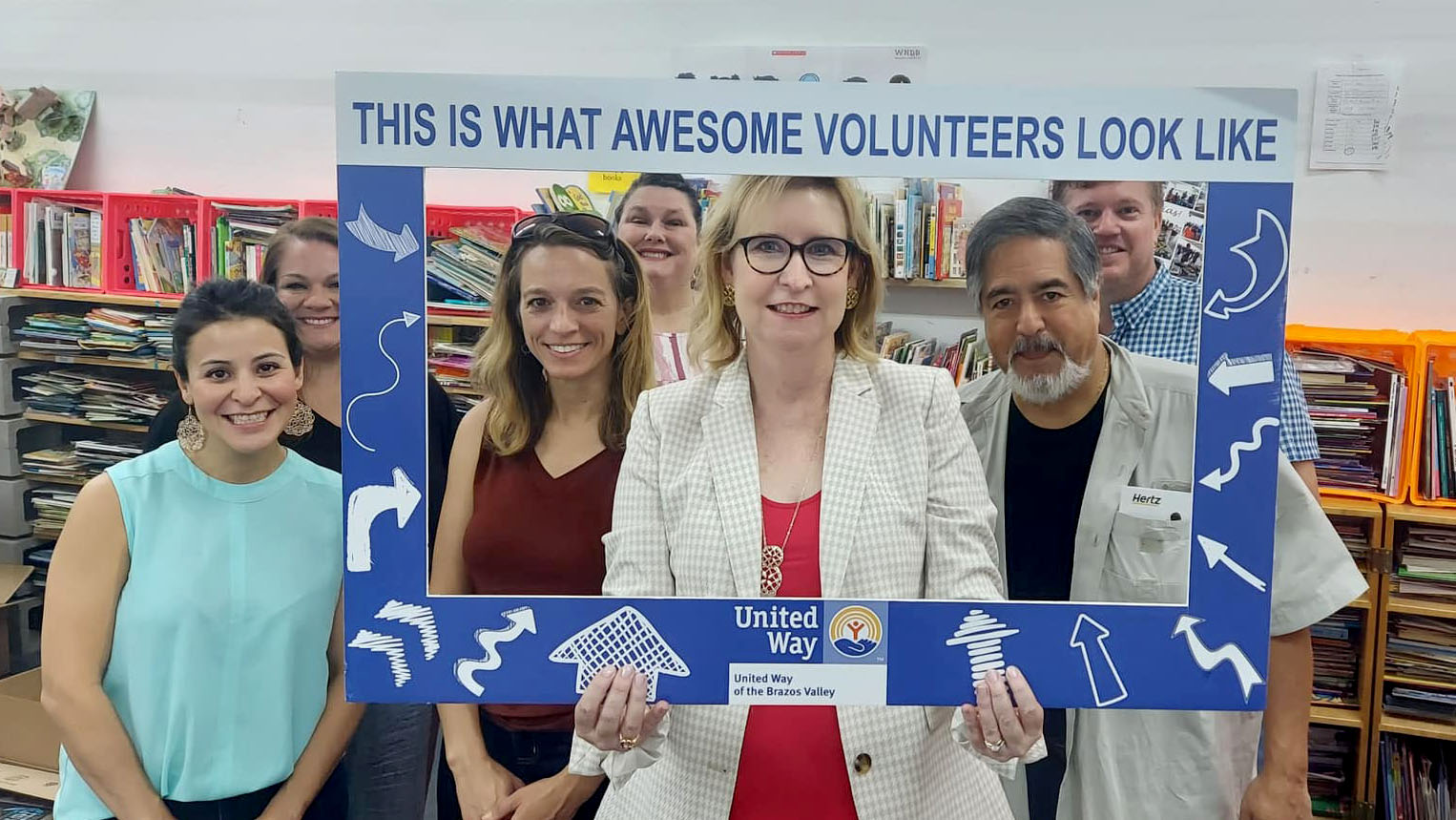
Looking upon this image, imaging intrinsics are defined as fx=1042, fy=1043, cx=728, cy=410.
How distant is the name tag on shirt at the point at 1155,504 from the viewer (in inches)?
65.9

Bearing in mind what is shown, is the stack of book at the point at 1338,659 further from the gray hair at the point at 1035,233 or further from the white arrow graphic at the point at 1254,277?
the gray hair at the point at 1035,233

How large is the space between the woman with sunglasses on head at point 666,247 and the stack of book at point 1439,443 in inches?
104

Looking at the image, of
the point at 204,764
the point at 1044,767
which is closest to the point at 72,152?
the point at 204,764

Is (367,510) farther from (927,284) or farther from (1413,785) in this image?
(1413,785)

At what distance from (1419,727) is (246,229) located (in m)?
4.11

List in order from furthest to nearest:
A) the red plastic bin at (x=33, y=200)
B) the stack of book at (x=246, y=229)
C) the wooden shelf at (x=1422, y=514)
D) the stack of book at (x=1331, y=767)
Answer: the red plastic bin at (x=33, y=200) < the stack of book at (x=246, y=229) < the stack of book at (x=1331, y=767) < the wooden shelf at (x=1422, y=514)

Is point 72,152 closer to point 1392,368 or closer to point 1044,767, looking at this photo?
point 1044,767

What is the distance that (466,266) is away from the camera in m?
1.68

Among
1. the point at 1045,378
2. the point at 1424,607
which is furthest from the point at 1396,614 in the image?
the point at 1045,378

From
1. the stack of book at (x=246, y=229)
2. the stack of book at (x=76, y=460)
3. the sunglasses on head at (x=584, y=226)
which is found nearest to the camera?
the sunglasses on head at (x=584, y=226)

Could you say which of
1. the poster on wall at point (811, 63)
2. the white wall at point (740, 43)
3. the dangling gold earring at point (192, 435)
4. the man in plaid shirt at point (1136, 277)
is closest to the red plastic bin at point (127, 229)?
the white wall at point (740, 43)

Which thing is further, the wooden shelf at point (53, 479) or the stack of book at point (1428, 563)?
the wooden shelf at point (53, 479)

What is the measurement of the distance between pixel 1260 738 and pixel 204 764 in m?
2.11

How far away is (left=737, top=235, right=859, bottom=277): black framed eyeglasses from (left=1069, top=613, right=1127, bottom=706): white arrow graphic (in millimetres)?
700
